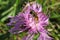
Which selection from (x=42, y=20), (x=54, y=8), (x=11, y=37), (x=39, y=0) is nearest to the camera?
(x=42, y=20)

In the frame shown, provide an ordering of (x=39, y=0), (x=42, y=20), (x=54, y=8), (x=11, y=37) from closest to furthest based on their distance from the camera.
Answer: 1. (x=42, y=20)
2. (x=39, y=0)
3. (x=11, y=37)
4. (x=54, y=8)

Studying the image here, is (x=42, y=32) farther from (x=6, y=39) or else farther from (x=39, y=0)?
(x=6, y=39)

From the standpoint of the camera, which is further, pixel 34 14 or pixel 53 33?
pixel 53 33

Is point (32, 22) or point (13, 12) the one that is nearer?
point (32, 22)

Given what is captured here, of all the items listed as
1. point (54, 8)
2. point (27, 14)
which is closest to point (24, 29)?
point (27, 14)

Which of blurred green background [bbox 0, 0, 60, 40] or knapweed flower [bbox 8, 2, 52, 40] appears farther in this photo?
blurred green background [bbox 0, 0, 60, 40]

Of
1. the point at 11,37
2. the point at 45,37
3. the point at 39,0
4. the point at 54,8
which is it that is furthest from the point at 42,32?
the point at 54,8

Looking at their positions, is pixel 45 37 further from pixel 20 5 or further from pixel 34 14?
pixel 20 5

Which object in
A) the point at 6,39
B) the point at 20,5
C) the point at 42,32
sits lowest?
the point at 6,39

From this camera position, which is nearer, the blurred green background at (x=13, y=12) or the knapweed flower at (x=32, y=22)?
the knapweed flower at (x=32, y=22)

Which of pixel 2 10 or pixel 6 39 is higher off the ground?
pixel 2 10
